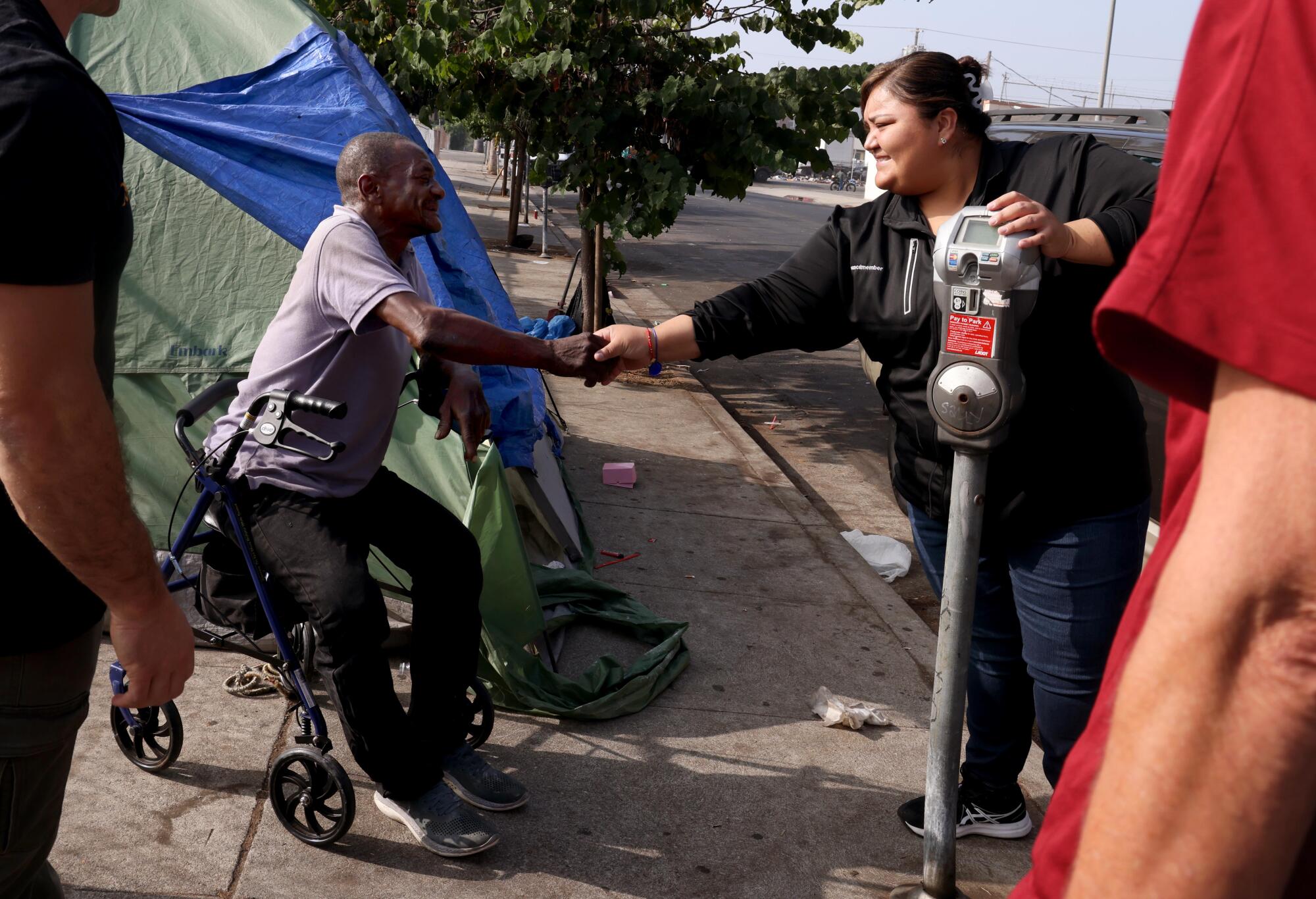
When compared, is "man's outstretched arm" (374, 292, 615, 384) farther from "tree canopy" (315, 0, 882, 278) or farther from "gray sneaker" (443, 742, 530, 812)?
→ "tree canopy" (315, 0, 882, 278)

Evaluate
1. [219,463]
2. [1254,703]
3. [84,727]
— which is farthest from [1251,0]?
[84,727]

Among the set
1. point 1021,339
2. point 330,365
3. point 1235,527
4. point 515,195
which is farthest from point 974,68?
point 515,195

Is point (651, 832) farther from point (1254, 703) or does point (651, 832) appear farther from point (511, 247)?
point (511, 247)

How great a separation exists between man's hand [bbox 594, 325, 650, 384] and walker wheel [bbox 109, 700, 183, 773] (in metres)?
1.62

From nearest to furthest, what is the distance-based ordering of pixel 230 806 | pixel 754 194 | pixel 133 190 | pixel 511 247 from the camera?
pixel 230 806
pixel 133 190
pixel 511 247
pixel 754 194

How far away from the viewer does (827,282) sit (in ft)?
10.1

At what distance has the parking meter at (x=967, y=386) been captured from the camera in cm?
249

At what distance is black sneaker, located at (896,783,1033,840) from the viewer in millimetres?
3508

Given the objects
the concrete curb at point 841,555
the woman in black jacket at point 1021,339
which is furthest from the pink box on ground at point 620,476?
the woman in black jacket at point 1021,339

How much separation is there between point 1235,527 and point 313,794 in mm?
2923

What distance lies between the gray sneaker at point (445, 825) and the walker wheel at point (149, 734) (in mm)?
703

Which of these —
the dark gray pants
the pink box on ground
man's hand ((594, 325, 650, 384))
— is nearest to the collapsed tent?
man's hand ((594, 325, 650, 384))

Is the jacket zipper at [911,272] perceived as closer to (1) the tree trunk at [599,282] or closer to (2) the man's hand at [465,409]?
(2) the man's hand at [465,409]

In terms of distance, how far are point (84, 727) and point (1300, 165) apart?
Answer: 386 centimetres
